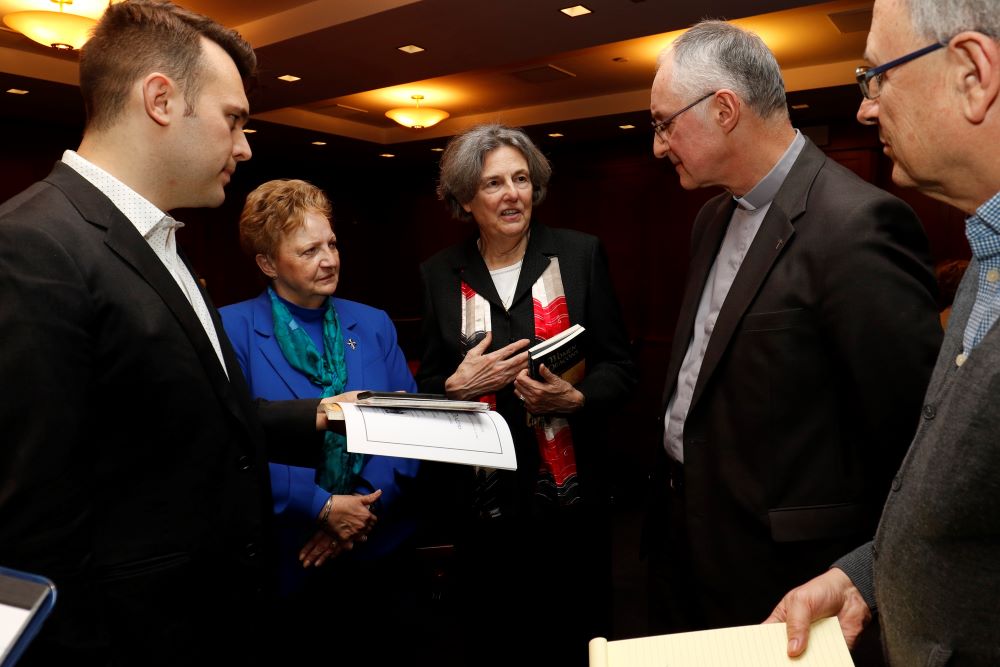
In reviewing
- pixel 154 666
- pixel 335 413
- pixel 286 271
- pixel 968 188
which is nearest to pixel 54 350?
pixel 154 666

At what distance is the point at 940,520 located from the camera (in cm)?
82

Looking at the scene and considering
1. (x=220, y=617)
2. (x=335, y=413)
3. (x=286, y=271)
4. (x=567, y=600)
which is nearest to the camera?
(x=220, y=617)

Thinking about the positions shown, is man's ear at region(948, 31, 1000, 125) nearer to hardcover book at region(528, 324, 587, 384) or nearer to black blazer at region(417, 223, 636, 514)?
hardcover book at region(528, 324, 587, 384)

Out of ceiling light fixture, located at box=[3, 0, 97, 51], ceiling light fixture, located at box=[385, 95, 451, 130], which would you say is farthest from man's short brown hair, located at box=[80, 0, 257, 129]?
ceiling light fixture, located at box=[385, 95, 451, 130]

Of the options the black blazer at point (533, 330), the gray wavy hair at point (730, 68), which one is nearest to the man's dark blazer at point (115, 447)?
the black blazer at point (533, 330)

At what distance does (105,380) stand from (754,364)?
126cm

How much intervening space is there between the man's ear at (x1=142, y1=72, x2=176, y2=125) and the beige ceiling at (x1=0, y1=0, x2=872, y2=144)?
312 cm

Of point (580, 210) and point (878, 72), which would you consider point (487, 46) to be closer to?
point (580, 210)

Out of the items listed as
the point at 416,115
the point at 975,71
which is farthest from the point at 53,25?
the point at 975,71

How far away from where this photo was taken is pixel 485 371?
6.94ft

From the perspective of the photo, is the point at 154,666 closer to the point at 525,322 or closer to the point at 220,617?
the point at 220,617

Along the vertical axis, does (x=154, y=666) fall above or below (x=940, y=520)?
below

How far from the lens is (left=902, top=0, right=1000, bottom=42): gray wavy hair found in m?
0.82

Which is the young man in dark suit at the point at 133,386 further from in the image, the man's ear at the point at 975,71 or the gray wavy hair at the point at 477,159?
the man's ear at the point at 975,71
